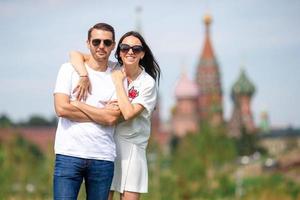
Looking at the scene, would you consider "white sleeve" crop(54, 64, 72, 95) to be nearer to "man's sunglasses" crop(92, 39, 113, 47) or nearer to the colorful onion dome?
"man's sunglasses" crop(92, 39, 113, 47)

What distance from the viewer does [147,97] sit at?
172 inches

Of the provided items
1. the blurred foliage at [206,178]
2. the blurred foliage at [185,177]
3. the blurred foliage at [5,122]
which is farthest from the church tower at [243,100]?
the blurred foliage at [5,122]

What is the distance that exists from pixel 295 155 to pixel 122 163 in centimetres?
6547

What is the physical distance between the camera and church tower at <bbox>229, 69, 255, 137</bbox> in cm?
10161

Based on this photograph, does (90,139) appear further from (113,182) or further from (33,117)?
(33,117)

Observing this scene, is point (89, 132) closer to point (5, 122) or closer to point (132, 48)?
point (132, 48)

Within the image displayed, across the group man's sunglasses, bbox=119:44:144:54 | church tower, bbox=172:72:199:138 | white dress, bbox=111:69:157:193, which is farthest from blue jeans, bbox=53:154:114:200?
church tower, bbox=172:72:199:138

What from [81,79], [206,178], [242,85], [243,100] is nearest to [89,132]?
[81,79]

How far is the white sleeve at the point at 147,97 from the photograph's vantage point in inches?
170

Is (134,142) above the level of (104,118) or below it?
below

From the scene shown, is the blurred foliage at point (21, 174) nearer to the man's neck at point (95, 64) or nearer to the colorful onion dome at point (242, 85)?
the man's neck at point (95, 64)

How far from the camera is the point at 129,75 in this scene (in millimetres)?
4395

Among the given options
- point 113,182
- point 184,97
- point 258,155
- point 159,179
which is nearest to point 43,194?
point 159,179

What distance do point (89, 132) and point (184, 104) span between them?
334ft
